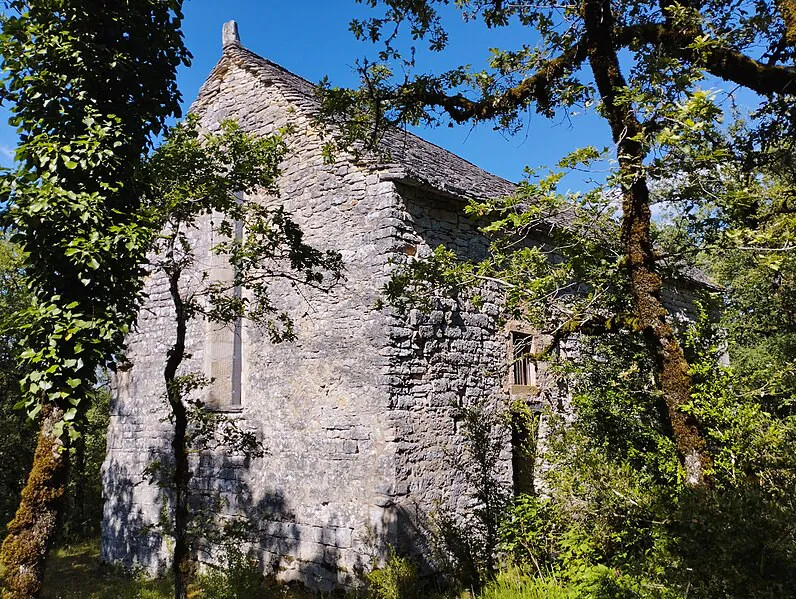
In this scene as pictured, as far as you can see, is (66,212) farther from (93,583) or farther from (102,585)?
(93,583)

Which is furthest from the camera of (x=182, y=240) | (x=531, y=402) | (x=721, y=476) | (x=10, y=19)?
(x=531, y=402)

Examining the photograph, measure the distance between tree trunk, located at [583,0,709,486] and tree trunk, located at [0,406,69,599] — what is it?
4.48m

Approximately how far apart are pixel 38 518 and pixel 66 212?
7.48 feet

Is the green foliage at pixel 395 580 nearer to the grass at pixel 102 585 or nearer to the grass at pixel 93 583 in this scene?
the grass at pixel 102 585

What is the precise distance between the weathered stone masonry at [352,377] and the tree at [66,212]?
2.31 meters

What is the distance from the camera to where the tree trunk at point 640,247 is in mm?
3941

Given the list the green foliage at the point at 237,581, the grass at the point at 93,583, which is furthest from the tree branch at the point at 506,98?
the grass at the point at 93,583

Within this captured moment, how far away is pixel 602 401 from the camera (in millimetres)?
6402

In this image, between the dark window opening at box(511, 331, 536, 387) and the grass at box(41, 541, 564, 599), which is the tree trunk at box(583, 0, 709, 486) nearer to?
the grass at box(41, 541, 564, 599)

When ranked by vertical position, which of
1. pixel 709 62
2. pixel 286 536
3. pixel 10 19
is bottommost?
pixel 286 536

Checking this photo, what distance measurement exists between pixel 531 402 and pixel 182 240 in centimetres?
604

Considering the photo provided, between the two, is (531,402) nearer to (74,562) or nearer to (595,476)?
(595,476)

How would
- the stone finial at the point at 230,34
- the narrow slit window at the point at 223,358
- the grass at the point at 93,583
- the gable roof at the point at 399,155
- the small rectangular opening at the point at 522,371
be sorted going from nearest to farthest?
the gable roof at the point at 399,155 < the grass at the point at 93,583 < the narrow slit window at the point at 223,358 < the small rectangular opening at the point at 522,371 < the stone finial at the point at 230,34

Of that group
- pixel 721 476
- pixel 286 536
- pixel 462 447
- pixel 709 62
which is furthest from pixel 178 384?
pixel 709 62
